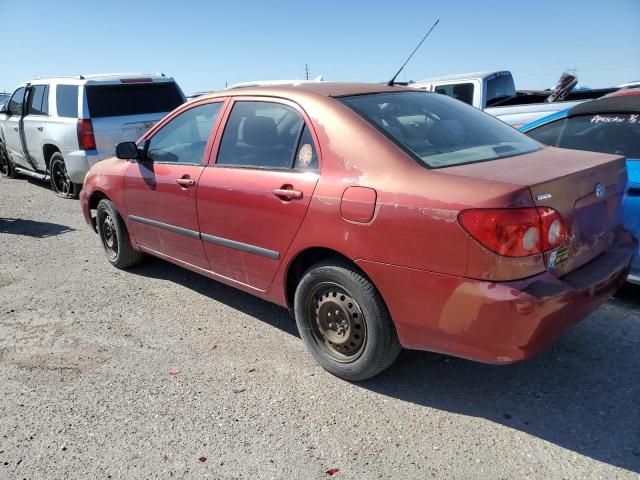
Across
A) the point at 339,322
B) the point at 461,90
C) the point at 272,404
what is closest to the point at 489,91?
the point at 461,90

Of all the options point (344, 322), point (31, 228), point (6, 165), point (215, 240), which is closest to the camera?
point (344, 322)

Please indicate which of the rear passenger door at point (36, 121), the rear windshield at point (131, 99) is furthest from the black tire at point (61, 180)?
the rear windshield at point (131, 99)

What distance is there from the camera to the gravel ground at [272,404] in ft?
8.17

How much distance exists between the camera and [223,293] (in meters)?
4.59

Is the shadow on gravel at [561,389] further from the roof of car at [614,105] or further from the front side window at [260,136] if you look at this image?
Answer: the roof of car at [614,105]

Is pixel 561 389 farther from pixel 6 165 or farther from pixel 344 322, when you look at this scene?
pixel 6 165

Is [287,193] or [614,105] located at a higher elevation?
[614,105]

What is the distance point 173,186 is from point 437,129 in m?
1.99

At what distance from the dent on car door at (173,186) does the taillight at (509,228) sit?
215cm

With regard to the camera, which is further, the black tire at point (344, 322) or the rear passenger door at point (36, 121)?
the rear passenger door at point (36, 121)

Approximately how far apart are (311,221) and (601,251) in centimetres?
158

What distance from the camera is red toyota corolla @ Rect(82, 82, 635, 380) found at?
2383 mm

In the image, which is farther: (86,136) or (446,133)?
(86,136)

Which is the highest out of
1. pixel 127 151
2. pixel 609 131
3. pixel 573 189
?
pixel 609 131
